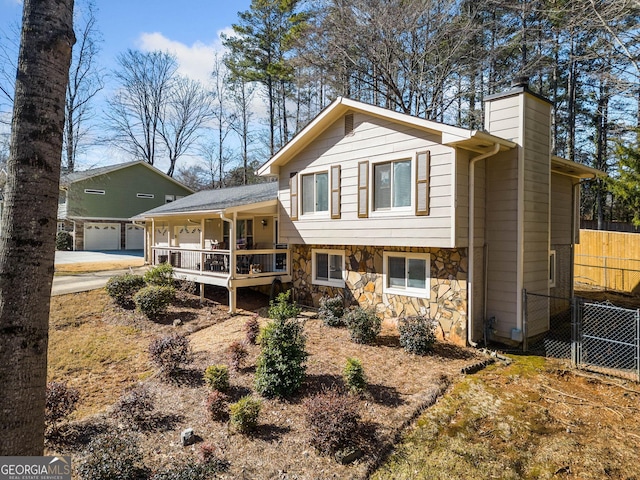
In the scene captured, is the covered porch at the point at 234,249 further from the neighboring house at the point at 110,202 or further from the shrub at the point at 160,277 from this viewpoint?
the neighboring house at the point at 110,202

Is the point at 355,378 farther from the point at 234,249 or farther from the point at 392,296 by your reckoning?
the point at 234,249

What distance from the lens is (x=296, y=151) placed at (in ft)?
36.7

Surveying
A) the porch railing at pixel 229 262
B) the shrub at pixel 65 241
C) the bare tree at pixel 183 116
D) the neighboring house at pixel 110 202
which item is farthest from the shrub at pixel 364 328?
the bare tree at pixel 183 116

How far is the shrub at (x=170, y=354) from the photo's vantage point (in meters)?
6.93

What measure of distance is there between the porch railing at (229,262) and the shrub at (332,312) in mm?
2710

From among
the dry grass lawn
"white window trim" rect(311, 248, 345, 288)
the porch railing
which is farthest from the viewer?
the porch railing

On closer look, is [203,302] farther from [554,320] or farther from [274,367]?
[554,320]

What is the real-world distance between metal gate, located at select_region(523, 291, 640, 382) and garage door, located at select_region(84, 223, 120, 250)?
27.6 m

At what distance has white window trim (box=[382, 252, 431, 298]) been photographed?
8.53 metres

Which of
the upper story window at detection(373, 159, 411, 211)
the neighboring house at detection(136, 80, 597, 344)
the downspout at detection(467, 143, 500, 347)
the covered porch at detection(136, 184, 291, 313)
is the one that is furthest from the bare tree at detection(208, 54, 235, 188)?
the downspout at detection(467, 143, 500, 347)

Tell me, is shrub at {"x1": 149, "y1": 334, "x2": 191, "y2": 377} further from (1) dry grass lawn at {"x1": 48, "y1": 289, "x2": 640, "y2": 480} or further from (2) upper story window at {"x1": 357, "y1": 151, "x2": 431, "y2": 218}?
(2) upper story window at {"x1": 357, "y1": 151, "x2": 431, "y2": 218}

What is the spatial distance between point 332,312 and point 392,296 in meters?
1.66

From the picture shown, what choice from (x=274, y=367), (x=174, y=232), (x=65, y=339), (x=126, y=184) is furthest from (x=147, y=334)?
(x=126, y=184)

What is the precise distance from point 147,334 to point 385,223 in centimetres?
715
